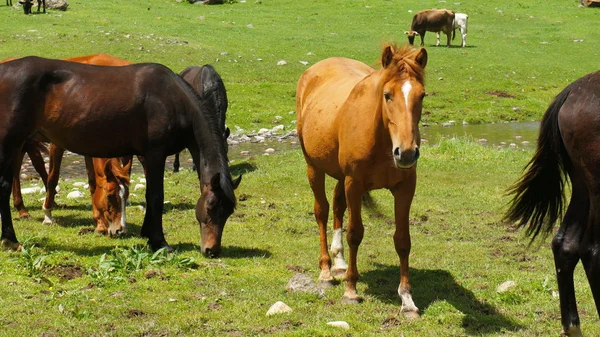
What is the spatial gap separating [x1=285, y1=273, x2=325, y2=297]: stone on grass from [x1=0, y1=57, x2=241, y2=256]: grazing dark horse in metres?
1.59

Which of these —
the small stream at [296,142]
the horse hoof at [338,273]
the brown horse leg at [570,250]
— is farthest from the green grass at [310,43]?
the brown horse leg at [570,250]

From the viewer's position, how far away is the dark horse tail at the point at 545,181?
255 inches

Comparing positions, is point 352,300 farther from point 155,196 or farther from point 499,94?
point 499,94

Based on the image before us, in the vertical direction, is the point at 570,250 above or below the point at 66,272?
above

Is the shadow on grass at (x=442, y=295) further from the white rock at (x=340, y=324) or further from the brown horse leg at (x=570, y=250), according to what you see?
the white rock at (x=340, y=324)

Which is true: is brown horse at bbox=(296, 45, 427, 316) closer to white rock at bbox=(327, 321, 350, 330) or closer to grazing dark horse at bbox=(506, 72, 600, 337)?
white rock at bbox=(327, 321, 350, 330)

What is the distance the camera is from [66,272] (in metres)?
8.03

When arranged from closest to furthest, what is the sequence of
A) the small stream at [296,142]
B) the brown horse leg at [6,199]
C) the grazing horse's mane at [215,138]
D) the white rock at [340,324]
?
the white rock at [340,324] → the brown horse leg at [6,199] → the grazing horse's mane at [215,138] → the small stream at [296,142]

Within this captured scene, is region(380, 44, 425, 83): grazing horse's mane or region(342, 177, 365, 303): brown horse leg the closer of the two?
region(380, 44, 425, 83): grazing horse's mane

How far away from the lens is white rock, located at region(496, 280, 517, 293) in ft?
24.8

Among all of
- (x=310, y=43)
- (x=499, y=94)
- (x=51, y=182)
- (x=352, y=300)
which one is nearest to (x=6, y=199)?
(x=51, y=182)

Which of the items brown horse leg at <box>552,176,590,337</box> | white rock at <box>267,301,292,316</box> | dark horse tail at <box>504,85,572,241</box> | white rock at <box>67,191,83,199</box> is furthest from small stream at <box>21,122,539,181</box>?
brown horse leg at <box>552,176,590,337</box>

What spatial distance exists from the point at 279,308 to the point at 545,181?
243cm

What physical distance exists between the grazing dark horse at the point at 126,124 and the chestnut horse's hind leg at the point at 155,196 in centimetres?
1
